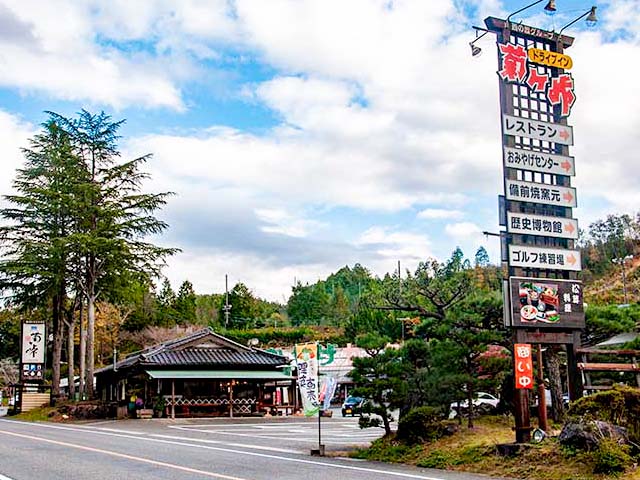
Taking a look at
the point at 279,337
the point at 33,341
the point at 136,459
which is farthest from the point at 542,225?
the point at 279,337

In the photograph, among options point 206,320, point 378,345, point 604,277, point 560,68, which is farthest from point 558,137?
point 206,320

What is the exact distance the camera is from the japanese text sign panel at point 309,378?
14.6 meters

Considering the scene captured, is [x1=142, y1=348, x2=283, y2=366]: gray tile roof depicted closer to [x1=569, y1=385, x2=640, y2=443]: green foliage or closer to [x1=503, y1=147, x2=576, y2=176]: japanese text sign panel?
[x1=503, y1=147, x2=576, y2=176]: japanese text sign panel

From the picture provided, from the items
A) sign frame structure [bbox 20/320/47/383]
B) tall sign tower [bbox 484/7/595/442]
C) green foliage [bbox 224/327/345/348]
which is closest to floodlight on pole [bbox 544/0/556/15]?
tall sign tower [bbox 484/7/595/442]

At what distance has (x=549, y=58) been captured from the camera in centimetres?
1387

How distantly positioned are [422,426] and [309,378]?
250cm

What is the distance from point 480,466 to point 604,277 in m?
55.1

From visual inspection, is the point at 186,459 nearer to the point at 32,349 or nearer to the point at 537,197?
the point at 537,197

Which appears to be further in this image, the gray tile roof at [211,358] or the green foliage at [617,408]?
the gray tile roof at [211,358]

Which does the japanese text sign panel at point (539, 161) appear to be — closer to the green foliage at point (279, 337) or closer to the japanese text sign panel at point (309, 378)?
the japanese text sign panel at point (309, 378)

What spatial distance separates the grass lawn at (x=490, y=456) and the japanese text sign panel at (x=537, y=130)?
210 inches

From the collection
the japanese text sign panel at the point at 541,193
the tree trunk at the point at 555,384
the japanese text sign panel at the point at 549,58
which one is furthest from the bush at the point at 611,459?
the japanese text sign panel at the point at 549,58

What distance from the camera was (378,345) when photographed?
47.5 feet

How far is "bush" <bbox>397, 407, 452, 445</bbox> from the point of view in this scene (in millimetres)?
13427
